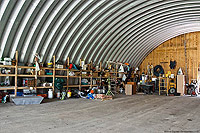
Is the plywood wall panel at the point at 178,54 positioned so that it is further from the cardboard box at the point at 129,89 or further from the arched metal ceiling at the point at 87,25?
the cardboard box at the point at 129,89

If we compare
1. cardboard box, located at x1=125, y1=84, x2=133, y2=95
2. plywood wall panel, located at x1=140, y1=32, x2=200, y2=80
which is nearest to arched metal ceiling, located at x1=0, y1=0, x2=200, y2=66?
plywood wall panel, located at x1=140, y1=32, x2=200, y2=80

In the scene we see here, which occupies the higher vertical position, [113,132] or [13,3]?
[13,3]

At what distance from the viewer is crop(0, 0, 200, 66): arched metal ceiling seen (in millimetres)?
6891

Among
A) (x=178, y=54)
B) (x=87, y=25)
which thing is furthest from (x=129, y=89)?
(x=178, y=54)

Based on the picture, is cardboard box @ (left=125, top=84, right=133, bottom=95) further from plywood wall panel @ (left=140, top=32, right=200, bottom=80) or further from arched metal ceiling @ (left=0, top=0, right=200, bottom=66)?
plywood wall panel @ (left=140, top=32, right=200, bottom=80)

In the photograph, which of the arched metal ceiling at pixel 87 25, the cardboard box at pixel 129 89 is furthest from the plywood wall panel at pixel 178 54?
the cardboard box at pixel 129 89

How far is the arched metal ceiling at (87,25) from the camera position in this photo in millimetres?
6891

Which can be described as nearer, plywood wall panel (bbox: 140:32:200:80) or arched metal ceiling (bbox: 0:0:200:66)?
arched metal ceiling (bbox: 0:0:200:66)

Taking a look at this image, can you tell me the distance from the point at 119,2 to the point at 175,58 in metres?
8.81

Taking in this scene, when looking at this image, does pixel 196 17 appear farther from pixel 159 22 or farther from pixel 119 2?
pixel 119 2

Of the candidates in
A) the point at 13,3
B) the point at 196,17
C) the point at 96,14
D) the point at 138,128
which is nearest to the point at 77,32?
the point at 96,14

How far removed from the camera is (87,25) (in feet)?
28.8

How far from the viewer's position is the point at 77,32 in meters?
9.11

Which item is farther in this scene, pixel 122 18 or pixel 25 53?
pixel 122 18
